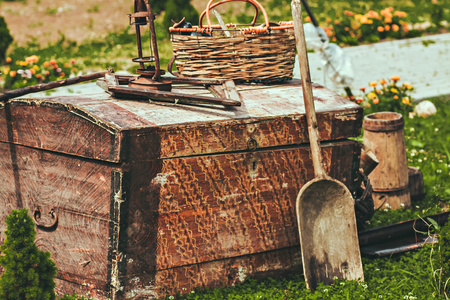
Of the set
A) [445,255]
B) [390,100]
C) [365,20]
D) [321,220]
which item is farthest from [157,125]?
[365,20]

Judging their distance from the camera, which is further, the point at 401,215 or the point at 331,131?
the point at 401,215

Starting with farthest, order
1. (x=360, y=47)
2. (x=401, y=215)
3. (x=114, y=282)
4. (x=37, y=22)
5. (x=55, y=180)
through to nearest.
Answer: (x=37, y=22)
(x=360, y=47)
(x=401, y=215)
(x=55, y=180)
(x=114, y=282)

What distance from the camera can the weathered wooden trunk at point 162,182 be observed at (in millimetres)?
2412

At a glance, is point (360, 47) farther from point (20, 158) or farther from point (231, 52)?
point (20, 158)

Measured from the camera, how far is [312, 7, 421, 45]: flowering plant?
27.5 ft

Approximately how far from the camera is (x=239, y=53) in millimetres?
3057

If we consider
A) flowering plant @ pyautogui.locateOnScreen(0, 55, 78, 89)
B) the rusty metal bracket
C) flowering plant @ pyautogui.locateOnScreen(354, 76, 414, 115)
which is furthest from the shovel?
flowering plant @ pyautogui.locateOnScreen(0, 55, 78, 89)

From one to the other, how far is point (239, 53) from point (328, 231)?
3.65ft

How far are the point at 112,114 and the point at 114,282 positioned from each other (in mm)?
767

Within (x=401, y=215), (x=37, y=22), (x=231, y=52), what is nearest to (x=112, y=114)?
(x=231, y=52)

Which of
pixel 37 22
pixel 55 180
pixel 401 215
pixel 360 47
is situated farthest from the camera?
pixel 37 22

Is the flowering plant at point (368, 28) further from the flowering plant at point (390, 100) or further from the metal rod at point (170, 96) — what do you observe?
the metal rod at point (170, 96)

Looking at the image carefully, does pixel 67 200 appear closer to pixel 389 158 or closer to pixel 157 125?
pixel 157 125

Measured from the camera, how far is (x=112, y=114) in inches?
97.1
